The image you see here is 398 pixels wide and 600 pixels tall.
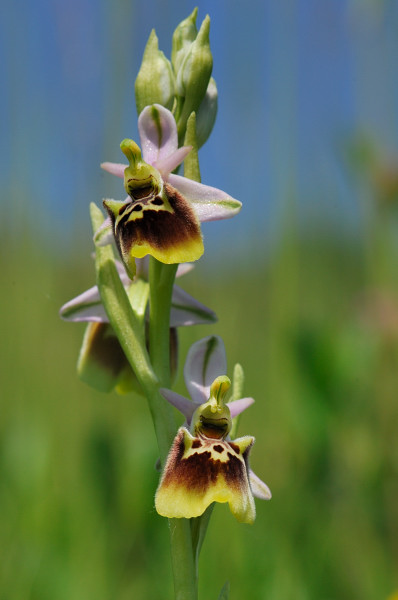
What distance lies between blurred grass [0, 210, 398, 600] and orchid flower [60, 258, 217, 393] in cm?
39

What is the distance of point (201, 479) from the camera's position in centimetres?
118

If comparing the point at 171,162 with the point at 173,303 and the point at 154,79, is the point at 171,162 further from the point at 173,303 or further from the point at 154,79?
the point at 173,303

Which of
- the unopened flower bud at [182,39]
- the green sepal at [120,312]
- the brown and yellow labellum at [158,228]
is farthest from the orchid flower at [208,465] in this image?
the unopened flower bud at [182,39]

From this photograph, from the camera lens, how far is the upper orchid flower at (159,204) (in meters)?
1.24

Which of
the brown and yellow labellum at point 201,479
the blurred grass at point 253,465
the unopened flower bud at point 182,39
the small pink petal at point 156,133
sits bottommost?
the blurred grass at point 253,465

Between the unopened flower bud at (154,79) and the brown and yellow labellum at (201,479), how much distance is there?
0.66 metres

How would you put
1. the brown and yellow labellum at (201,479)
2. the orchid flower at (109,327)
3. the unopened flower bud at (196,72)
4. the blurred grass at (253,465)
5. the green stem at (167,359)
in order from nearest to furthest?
the brown and yellow labellum at (201,479), the green stem at (167,359), the unopened flower bud at (196,72), the orchid flower at (109,327), the blurred grass at (253,465)

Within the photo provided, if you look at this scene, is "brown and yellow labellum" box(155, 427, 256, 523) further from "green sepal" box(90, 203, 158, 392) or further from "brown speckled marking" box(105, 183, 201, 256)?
"brown speckled marking" box(105, 183, 201, 256)

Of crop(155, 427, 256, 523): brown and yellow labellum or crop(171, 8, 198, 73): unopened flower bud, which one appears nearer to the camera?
crop(155, 427, 256, 523): brown and yellow labellum

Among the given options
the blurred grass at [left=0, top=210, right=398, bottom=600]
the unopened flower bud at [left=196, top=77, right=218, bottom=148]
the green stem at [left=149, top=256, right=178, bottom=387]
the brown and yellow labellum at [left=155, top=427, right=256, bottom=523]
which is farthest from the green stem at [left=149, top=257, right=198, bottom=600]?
the blurred grass at [left=0, top=210, right=398, bottom=600]

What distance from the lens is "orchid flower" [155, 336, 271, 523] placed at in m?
1.16

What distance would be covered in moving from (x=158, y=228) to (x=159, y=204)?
2.1 inches

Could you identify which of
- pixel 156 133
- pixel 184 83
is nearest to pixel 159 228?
pixel 156 133

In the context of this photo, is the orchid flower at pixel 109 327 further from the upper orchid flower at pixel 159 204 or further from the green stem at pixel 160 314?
the upper orchid flower at pixel 159 204
